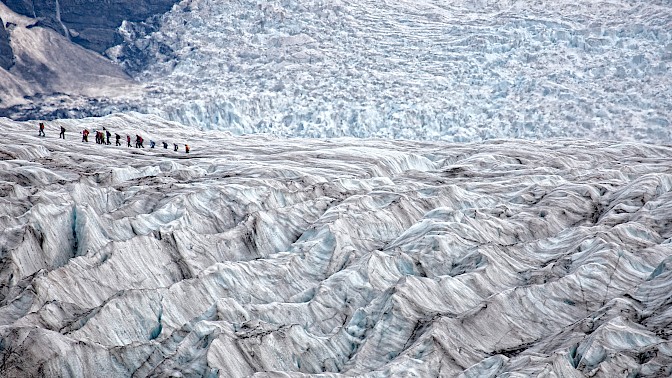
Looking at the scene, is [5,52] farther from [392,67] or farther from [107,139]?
[107,139]

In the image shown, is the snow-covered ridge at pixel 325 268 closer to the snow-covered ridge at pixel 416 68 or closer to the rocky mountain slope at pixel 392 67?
the snow-covered ridge at pixel 416 68

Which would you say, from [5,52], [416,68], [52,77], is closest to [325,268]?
[416,68]

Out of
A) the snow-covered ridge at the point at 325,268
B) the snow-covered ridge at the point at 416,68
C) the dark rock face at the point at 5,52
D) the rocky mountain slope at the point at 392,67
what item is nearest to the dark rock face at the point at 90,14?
the rocky mountain slope at the point at 392,67

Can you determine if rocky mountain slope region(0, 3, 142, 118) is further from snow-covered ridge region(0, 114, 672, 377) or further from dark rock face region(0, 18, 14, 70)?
snow-covered ridge region(0, 114, 672, 377)

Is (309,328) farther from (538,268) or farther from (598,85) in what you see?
(598,85)

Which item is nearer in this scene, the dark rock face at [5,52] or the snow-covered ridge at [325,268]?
the snow-covered ridge at [325,268]

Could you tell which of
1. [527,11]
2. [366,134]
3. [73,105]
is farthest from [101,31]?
[527,11]
